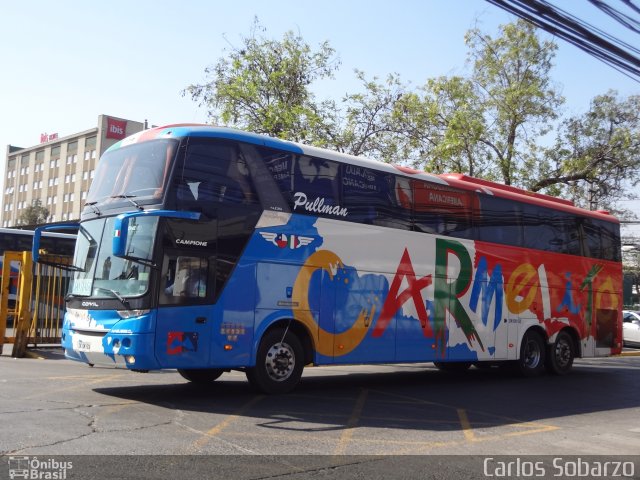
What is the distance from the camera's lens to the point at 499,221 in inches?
567

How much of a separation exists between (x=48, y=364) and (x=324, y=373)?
577 centimetres

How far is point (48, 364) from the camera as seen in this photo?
13.4 meters

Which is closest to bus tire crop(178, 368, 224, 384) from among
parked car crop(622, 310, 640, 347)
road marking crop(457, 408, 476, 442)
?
road marking crop(457, 408, 476, 442)

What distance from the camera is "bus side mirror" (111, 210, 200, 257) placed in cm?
851

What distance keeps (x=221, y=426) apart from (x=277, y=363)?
105 inches

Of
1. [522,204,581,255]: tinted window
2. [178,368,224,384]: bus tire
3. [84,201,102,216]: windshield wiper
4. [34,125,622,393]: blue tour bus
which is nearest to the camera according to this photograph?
[34,125,622,393]: blue tour bus

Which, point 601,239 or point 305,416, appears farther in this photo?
point 601,239

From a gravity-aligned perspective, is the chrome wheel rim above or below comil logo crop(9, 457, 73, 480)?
above

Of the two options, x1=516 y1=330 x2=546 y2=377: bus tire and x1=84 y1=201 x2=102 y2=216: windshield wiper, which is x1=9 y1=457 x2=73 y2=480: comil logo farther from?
x1=516 y1=330 x2=546 y2=377: bus tire

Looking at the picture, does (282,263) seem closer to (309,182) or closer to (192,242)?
(309,182)

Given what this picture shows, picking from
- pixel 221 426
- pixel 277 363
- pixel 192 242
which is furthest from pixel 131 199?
pixel 221 426

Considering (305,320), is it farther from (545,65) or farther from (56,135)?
(56,135)

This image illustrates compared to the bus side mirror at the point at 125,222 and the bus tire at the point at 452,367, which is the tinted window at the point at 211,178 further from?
the bus tire at the point at 452,367

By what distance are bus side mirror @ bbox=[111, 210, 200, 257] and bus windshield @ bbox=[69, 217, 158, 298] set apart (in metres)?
0.12
